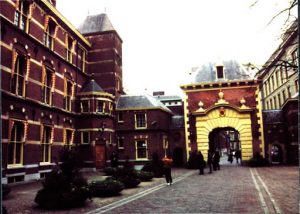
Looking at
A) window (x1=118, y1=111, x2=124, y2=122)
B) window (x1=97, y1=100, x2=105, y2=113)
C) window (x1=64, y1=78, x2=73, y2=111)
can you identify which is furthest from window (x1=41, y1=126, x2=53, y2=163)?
window (x1=118, y1=111, x2=124, y2=122)

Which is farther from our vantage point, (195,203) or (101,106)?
(101,106)

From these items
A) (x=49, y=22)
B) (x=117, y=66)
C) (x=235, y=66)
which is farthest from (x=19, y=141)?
(x=235, y=66)

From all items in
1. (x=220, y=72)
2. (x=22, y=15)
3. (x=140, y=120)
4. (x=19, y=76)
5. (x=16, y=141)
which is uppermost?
(x=22, y=15)

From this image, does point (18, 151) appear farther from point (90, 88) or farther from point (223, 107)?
point (223, 107)

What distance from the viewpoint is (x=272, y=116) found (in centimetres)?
3594

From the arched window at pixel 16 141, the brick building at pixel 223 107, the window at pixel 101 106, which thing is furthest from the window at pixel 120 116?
the arched window at pixel 16 141

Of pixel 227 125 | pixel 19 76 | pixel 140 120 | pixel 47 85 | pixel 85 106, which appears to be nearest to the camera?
pixel 19 76

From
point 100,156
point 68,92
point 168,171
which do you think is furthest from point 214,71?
point 168,171

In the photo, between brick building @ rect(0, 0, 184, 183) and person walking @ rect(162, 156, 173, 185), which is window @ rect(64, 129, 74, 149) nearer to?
brick building @ rect(0, 0, 184, 183)

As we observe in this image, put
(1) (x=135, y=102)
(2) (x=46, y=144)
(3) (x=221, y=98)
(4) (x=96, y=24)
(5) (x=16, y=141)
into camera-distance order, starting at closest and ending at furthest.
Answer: (5) (x=16, y=141)
(2) (x=46, y=144)
(3) (x=221, y=98)
(1) (x=135, y=102)
(4) (x=96, y=24)

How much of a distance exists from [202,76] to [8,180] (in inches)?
923

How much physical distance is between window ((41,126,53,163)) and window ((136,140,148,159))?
13.4m

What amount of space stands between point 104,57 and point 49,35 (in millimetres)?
11607

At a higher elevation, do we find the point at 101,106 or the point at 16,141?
the point at 101,106
